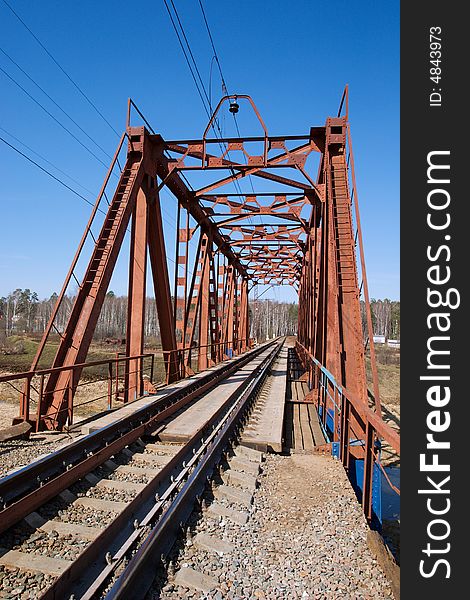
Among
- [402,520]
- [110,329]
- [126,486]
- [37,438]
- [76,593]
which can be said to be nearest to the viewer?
[402,520]

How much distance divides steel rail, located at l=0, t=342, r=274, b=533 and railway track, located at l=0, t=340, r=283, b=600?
0.4 inches

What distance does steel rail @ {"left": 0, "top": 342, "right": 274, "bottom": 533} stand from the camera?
12.1 ft

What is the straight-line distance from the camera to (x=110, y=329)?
290ft

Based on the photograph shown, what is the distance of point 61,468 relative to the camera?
475 centimetres

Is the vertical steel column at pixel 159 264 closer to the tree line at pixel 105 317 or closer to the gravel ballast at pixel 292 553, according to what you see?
the gravel ballast at pixel 292 553

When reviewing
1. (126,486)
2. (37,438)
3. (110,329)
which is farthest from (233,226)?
(110,329)

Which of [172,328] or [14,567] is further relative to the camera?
[172,328]

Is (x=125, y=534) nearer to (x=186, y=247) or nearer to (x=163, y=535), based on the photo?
(x=163, y=535)

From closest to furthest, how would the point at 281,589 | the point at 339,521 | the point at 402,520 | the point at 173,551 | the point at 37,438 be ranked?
the point at 402,520
the point at 281,589
the point at 173,551
the point at 339,521
the point at 37,438

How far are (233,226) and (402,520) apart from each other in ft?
61.7

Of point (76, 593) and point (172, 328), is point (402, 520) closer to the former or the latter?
point (76, 593)

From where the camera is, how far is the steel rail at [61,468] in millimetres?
3695

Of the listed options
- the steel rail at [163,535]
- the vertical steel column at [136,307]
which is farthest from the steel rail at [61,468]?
the vertical steel column at [136,307]

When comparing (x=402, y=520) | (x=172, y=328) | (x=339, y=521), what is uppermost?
(x=172, y=328)
